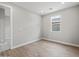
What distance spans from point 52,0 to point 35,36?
1.19 metres

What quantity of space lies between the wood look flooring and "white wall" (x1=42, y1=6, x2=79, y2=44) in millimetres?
207

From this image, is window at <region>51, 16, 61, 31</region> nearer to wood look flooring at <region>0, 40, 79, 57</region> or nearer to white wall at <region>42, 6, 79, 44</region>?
white wall at <region>42, 6, 79, 44</region>

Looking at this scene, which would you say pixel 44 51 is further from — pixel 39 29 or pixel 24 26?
pixel 24 26

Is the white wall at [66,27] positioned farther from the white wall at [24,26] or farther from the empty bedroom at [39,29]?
the white wall at [24,26]

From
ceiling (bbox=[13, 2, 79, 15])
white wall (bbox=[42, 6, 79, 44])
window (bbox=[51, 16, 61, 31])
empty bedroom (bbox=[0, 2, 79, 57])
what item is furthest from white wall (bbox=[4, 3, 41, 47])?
window (bbox=[51, 16, 61, 31])

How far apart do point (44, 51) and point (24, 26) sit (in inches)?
38.5

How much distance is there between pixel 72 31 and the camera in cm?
227

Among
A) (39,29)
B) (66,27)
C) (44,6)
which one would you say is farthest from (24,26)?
(66,27)

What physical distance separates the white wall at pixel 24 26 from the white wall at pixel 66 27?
0.91ft

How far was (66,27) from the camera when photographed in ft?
7.36

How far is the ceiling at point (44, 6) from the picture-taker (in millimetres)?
2109

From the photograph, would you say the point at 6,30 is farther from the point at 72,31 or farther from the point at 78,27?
the point at 78,27

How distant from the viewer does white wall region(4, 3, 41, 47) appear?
7.66ft

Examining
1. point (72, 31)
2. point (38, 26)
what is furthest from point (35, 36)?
point (72, 31)
